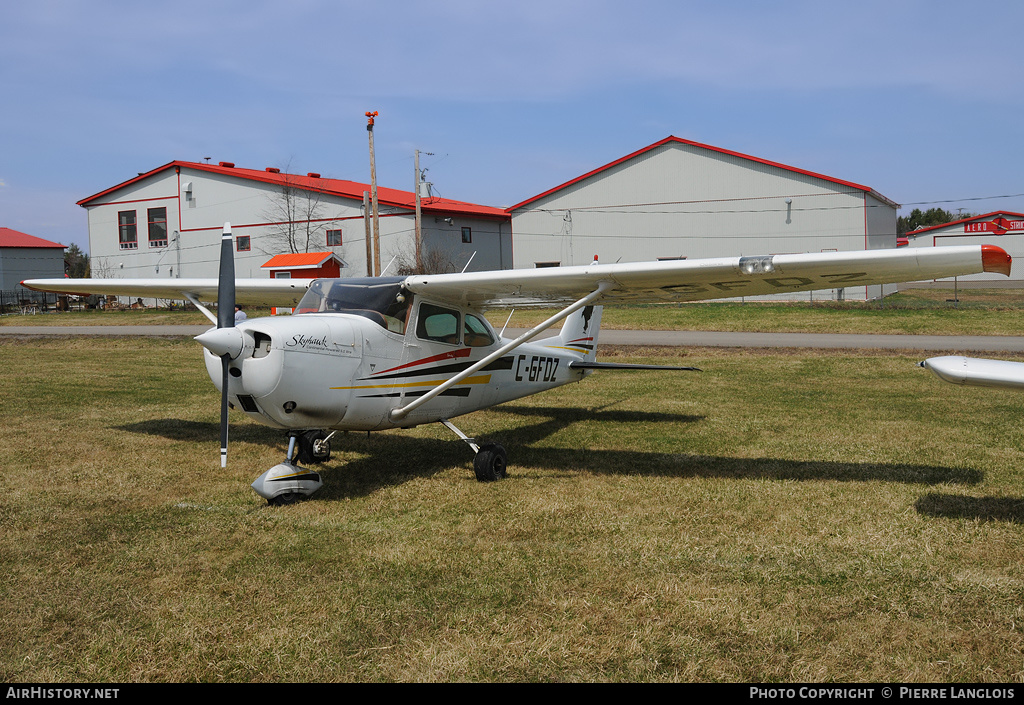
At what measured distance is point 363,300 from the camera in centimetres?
767

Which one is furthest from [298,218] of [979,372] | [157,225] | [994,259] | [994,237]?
[994,237]

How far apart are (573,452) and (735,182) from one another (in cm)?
2960

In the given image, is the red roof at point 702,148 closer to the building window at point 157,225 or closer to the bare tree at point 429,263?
the bare tree at point 429,263

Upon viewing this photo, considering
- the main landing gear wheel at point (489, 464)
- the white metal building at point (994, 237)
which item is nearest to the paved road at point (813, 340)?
the main landing gear wheel at point (489, 464)

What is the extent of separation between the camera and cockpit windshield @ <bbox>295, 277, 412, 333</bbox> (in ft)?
24.7

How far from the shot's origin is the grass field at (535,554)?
397 cm

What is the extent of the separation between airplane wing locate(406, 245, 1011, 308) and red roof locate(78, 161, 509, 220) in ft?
106

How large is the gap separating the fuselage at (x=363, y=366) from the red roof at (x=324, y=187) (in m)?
31.6

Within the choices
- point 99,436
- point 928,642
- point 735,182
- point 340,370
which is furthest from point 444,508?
point 735,182


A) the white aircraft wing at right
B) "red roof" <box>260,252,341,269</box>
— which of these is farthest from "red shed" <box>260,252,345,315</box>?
the white aircraft wing at right

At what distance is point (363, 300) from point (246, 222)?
3859cm

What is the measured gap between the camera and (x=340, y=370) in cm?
704
